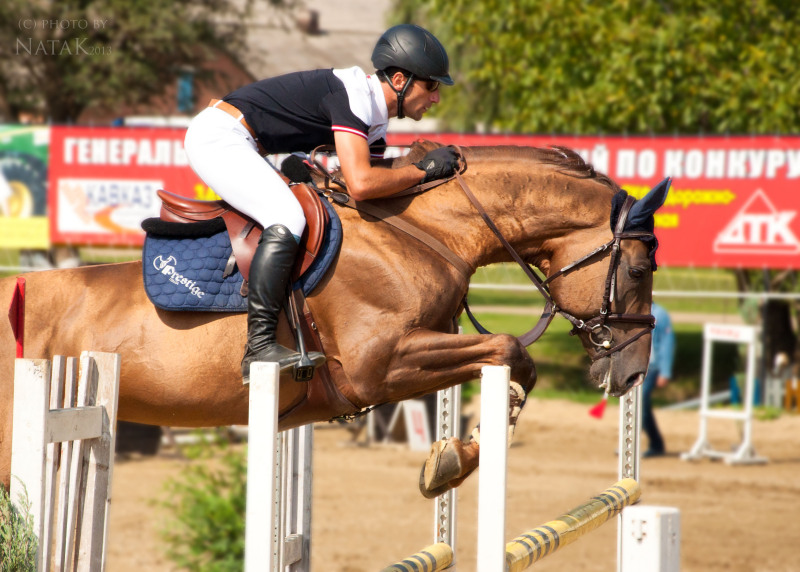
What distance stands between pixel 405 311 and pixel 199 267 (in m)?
0.75

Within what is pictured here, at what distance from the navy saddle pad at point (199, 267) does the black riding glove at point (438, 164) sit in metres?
0.39

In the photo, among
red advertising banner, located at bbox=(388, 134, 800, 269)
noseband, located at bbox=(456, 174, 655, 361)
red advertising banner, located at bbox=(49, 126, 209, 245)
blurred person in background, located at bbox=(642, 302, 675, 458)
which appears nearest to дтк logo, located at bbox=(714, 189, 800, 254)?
red advertising banner, located at bbox=(388, 134, 800, 269)

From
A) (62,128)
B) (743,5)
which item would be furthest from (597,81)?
(62,128)

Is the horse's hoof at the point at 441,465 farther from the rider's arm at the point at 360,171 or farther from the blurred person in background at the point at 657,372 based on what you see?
the blurred person in background at the point at 657,372

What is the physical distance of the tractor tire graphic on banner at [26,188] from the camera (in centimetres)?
1197

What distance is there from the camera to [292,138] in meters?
3.50

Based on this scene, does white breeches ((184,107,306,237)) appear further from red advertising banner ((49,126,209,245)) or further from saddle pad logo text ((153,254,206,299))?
red advertising banner ((49,126,209,245))

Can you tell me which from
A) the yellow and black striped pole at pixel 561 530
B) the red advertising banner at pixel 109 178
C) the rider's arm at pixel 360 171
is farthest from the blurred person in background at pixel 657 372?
the rider's arm at pixel 360 171

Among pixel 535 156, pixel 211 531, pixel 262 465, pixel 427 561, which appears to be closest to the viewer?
pixel 262 465

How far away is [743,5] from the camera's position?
44.8 ft

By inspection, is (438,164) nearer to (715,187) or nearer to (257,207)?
(257,207)

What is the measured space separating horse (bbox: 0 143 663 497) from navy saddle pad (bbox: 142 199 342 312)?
54mm

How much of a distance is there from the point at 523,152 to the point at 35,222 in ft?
31.8

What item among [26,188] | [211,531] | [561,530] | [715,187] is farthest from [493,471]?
[26,188]
